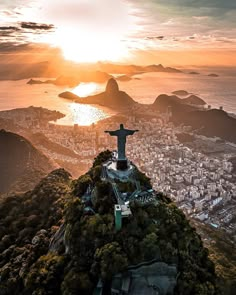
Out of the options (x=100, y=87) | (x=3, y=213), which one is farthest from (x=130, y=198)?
(x=100, y=87)

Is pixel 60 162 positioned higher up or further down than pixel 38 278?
further down

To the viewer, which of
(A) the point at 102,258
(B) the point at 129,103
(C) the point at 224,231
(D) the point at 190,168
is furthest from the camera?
(B) the point at 129,103

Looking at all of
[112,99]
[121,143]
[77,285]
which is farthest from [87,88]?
[77,285]

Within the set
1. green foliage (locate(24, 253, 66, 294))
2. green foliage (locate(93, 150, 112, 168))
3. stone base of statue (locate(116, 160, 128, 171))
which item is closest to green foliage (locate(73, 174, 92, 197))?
green foliage (locate(93, 150, 112, 168))

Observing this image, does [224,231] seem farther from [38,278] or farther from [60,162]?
[60,162]

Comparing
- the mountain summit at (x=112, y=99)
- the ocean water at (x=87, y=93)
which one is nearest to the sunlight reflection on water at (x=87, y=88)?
the ocean water at (x=87, y=93)

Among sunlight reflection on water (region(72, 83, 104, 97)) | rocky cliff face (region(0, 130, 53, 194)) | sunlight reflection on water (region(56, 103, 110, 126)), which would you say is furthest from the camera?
sunlight reflection on water (region(72, 83, 104, 97))

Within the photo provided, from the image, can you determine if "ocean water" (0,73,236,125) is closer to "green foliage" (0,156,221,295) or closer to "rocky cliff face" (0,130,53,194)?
"rocky cliff face" (0,130,53,194)

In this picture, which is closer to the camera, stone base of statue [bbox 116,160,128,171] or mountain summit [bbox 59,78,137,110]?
stone base of statue [bbox 116,160,128,171]
